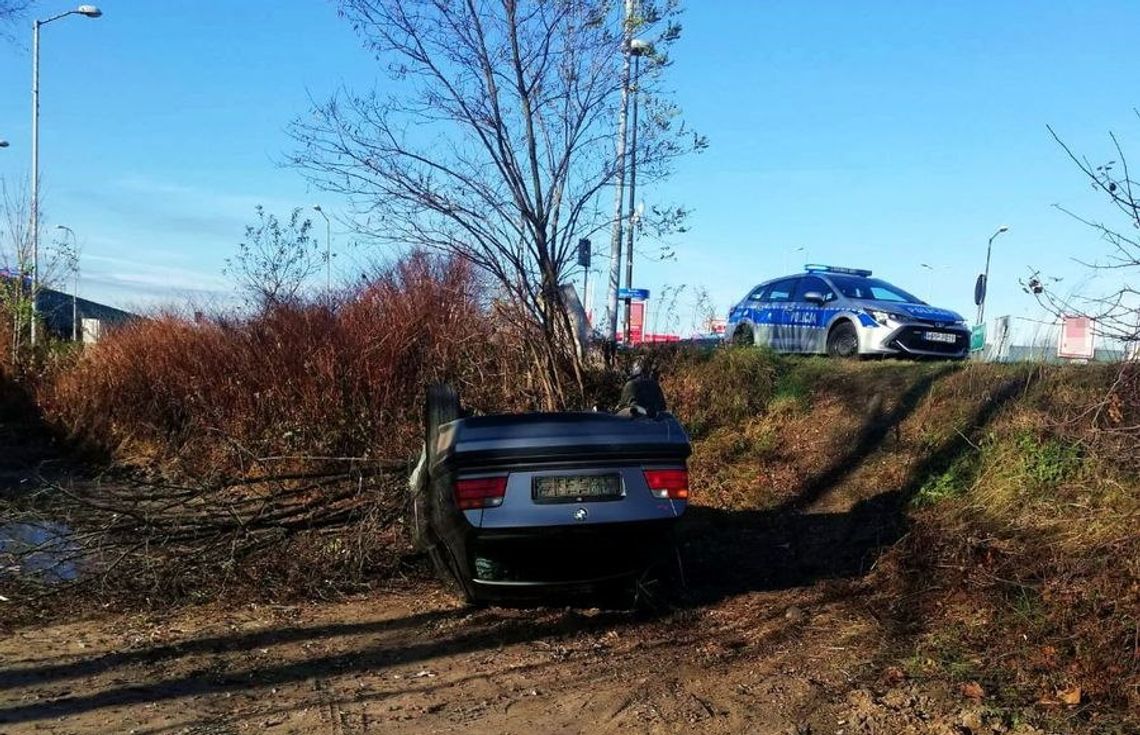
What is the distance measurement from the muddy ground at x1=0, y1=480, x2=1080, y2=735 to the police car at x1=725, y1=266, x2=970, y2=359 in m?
7.47

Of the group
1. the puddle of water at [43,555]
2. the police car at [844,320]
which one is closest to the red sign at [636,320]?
the police car at [844,320]

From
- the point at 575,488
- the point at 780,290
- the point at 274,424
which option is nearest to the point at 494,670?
the point at 575,488

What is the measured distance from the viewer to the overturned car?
5371 mm

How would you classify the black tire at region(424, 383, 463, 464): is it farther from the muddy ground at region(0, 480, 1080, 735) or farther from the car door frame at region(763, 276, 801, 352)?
the car door frame at region(763, 276, 801, 352)

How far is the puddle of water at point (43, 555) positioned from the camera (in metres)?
6.74

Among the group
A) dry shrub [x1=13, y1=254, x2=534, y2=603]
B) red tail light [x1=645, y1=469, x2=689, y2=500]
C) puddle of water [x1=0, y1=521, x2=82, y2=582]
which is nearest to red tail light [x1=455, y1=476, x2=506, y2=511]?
red tail light [x1=645, y1=469, x2=689, y2=500]

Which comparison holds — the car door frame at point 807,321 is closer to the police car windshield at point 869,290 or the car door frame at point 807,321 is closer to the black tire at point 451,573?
the police car windshield at point 869,290

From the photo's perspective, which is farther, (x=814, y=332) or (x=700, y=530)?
(x=814, y=332)

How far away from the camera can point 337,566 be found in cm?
730

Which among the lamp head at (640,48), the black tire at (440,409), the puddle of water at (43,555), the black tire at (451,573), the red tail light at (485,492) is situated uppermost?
the lamp head at (640,48)

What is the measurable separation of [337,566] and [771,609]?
3237 mm

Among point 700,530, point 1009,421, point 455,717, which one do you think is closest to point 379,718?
point 455,717

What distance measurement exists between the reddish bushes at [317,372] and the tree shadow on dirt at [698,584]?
377 centimetres

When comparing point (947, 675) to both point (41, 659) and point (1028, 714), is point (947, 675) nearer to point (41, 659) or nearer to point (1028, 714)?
point (1028, 714)
